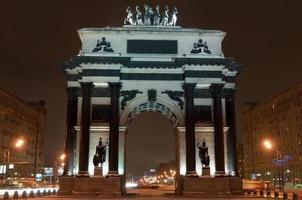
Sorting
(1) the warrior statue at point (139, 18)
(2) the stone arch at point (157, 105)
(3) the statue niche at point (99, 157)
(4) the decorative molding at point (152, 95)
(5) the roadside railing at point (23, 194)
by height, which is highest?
(1) the warrior statue at point (139, 18)

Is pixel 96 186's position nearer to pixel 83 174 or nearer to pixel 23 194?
pixel 83 174

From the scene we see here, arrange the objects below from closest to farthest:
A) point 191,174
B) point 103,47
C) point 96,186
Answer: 1. point 96,186
2. point 191,174
3. point 103,47

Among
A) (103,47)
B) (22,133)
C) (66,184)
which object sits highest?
(103,47)

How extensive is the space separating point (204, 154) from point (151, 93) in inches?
316

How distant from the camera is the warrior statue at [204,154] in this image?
145 feet

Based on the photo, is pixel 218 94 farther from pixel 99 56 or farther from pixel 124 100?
pixel 99 56

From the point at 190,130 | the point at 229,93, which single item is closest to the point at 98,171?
the point at 190,130

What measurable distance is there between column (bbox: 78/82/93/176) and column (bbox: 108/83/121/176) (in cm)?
221

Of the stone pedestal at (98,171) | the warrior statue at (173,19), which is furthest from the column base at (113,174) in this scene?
the warrior statue at (173,19)

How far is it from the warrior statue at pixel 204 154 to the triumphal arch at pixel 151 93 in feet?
1.41

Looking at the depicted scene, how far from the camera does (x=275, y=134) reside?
4545 inches

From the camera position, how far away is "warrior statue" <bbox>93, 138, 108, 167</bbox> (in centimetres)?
4375

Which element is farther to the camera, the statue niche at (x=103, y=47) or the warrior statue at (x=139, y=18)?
the warrior statue at (x=139, y=18)

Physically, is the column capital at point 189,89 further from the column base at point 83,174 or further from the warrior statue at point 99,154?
the column base at point 83,174
